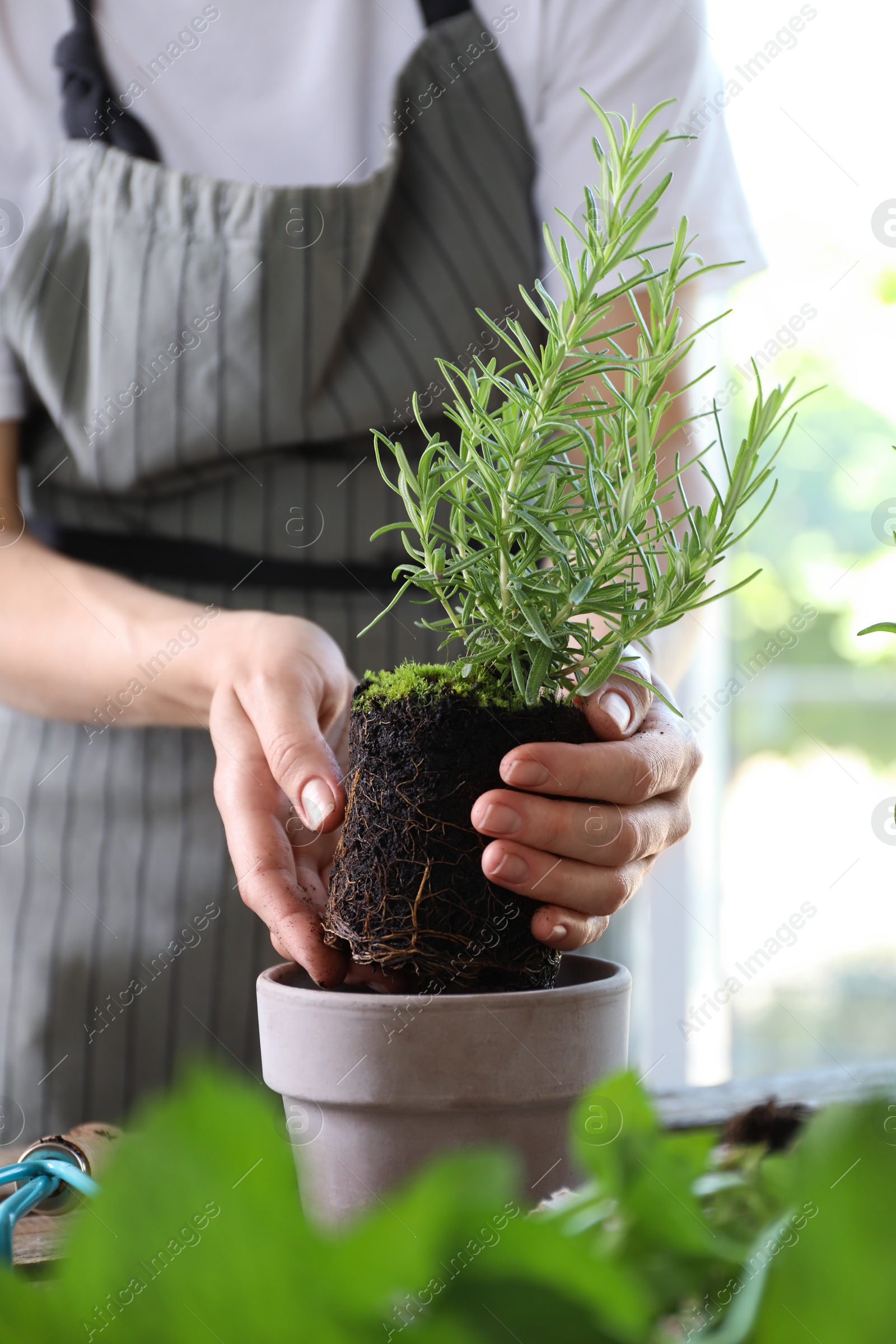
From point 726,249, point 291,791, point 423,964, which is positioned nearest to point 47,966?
point 291,791

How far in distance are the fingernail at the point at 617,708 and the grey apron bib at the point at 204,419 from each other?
18.5 inches

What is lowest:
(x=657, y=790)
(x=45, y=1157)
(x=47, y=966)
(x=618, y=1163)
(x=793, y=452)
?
(x=793, y=452)

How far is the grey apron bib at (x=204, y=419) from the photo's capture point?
3.15ft

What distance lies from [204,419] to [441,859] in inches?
24.1

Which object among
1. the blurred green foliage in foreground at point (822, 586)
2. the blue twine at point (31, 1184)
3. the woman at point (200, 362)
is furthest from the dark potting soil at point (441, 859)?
the blurred green foliage in foreground at point (822, 586)

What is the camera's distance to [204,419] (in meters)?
0.96

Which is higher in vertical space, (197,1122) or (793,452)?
(197,1122)

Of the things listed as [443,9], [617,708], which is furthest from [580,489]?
[443,9]

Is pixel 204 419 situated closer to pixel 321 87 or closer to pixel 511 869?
pixel 321 87

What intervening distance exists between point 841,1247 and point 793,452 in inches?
97.9

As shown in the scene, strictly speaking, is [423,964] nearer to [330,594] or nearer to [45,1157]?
[45,1157]

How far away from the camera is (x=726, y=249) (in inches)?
40.1

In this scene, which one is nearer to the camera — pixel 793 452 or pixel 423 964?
pixel 423 964

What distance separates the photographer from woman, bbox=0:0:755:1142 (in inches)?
37.9
